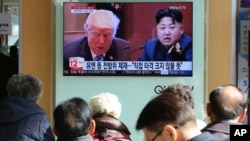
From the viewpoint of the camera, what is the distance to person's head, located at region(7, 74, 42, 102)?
3783 mm

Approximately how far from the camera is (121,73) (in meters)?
5.76

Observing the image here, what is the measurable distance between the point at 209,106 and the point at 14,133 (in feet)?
4.34

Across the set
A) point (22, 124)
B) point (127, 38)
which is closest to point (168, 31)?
point (127, 38)

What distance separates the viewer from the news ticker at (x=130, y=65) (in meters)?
5.71

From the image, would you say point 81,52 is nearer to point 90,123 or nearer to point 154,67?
point 154,67

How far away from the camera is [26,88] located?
12.5ft

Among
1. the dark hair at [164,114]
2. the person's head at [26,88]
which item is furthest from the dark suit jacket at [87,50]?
the dark hair at [164,114]

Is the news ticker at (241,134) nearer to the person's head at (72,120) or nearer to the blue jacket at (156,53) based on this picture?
the person's head at (72,120)

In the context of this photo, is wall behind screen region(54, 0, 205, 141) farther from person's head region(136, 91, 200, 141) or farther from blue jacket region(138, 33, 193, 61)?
person's head region(136, 91, 200, 141)

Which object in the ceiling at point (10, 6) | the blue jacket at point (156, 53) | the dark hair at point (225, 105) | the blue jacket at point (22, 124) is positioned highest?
the ceiling at point (10, 6)

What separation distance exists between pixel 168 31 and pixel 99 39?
0.79 m

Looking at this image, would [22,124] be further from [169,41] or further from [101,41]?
[169,41]

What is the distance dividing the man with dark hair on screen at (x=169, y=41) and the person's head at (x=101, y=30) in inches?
16.3

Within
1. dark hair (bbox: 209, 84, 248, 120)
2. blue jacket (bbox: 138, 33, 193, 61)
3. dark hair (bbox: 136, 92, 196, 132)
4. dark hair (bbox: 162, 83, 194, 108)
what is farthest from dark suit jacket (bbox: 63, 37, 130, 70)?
dark hair (bbox: 136, 92, 196, 132)
